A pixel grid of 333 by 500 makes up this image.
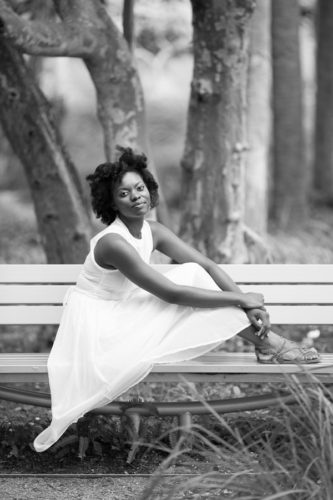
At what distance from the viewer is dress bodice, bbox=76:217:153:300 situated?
4.23m

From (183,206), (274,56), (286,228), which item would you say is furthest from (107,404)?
(274,56)

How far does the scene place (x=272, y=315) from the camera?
15.5 feet

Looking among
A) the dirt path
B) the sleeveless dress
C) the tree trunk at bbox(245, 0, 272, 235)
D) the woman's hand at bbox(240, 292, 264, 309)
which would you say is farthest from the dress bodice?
the tree trunk at bbox(245, 0, 272, 235)

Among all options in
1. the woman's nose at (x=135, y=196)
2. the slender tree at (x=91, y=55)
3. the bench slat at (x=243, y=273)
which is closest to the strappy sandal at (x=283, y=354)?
the bench slat at (x=243, y=273)

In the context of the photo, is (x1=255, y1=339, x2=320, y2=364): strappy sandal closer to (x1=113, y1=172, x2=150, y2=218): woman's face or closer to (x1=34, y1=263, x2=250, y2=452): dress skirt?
(x1=34, y1=263, x2=250, y2=452): dress skirt

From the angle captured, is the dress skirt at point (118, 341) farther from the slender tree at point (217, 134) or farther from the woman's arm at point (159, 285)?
the slender tree at point (217, 134)

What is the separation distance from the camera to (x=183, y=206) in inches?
252

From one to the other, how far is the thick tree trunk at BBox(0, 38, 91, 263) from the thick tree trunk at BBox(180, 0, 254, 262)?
80cm

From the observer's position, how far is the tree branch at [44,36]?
207 inches

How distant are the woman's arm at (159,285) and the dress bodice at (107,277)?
0.31 ft

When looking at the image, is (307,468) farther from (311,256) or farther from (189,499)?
(311,256)

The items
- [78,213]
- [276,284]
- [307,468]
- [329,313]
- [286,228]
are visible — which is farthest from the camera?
[286,228]

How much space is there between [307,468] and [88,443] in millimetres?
1664

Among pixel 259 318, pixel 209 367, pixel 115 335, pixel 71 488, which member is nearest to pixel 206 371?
pixel 209 367
